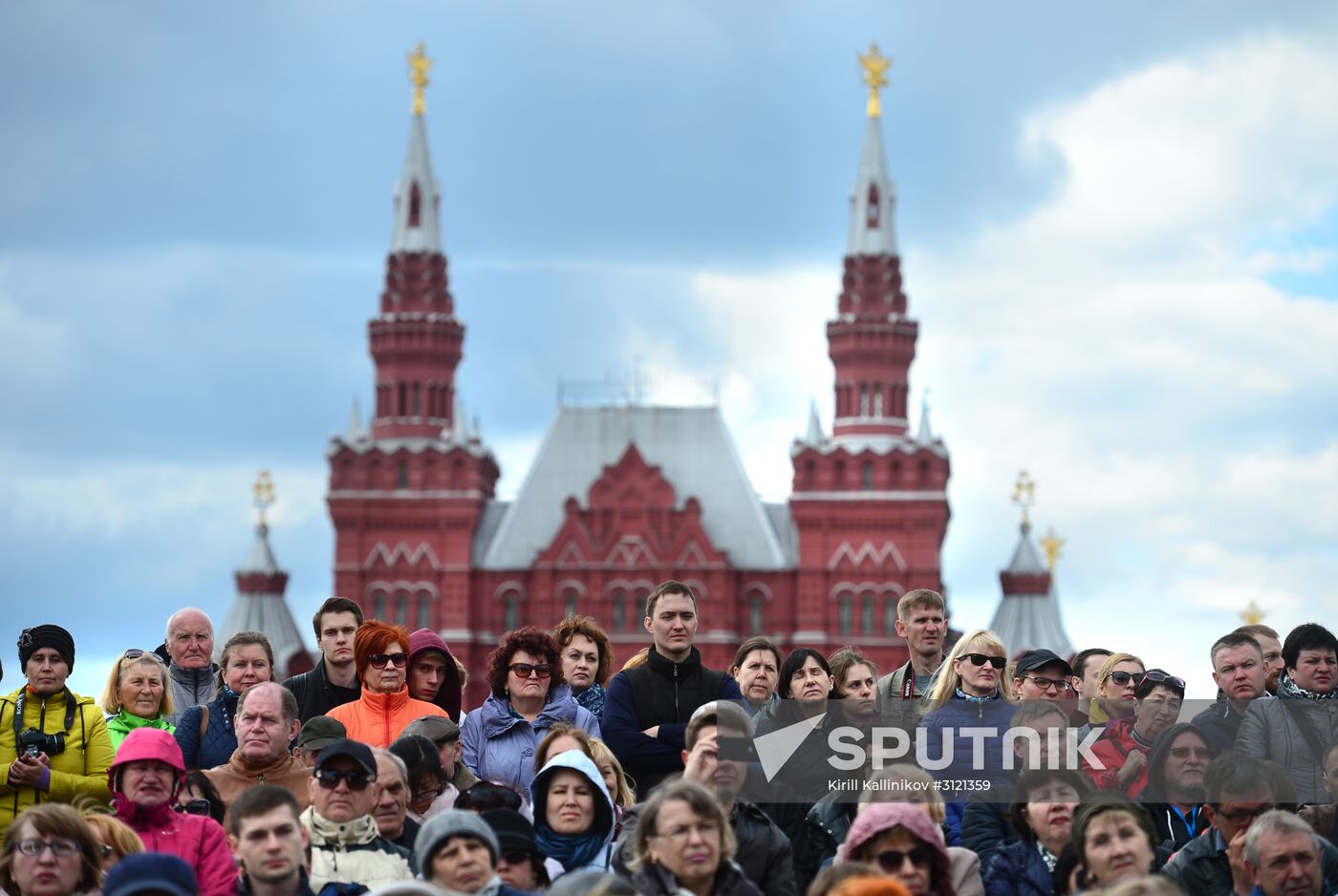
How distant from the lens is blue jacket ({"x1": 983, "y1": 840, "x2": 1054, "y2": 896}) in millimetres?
9219

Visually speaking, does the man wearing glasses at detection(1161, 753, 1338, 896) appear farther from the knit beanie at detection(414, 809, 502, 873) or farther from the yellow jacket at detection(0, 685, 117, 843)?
the yellow jacket at detection(0, 685, 117, 843)

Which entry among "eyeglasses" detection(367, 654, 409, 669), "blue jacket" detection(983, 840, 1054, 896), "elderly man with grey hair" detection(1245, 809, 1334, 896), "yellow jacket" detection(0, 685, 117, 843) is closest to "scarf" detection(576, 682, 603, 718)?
"eyeglasses" detection(367, 654, 409, 669)

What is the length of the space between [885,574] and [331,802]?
50.4 m

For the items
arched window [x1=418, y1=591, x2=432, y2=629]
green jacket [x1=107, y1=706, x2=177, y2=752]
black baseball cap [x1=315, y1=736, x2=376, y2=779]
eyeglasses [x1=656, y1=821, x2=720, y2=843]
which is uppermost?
arched window [x1=418, y1=591, x2=432, y2=629]

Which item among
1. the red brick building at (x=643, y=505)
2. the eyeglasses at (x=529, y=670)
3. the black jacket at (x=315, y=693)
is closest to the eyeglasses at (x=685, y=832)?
the eyeglasses at (x=529, y=670)

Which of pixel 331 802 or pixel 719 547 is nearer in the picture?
pixel 331 802

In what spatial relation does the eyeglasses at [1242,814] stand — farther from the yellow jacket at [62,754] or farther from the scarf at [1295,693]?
the yellow jacket at [62,754]

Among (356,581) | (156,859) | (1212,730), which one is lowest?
(156,859)

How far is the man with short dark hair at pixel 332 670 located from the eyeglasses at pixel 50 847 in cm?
281

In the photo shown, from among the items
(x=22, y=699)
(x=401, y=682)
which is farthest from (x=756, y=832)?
(x=22, y=699)

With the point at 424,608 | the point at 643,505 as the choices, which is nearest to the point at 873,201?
the point at 643,505

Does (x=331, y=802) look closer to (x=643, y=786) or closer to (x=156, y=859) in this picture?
(x=156, y=859)

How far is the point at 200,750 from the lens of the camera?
1055 cm

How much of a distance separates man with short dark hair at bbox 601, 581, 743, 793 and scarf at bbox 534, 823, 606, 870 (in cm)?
139
